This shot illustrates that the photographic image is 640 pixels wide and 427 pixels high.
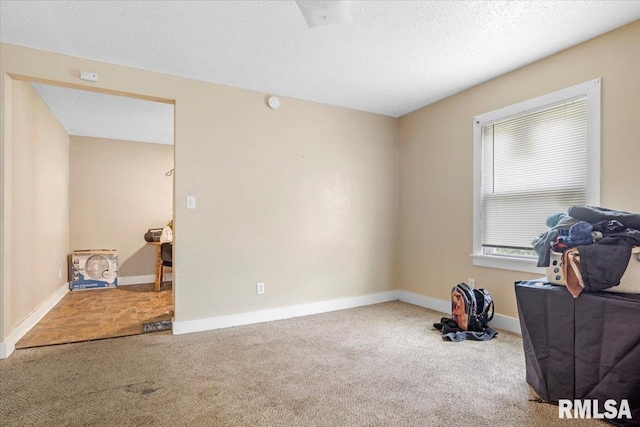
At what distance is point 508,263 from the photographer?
3.24 m

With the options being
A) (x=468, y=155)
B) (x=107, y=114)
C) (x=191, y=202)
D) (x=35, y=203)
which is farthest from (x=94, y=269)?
(x=468, y=155)

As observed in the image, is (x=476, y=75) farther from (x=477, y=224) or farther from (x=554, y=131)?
(x=477, y=224)

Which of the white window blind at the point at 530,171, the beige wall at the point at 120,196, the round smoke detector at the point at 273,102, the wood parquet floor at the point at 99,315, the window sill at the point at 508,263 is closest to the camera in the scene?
the white window blind at the point at 530,171

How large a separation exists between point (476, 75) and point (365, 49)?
1259 millimetres

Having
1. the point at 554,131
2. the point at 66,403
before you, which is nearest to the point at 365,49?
the point at 554,131

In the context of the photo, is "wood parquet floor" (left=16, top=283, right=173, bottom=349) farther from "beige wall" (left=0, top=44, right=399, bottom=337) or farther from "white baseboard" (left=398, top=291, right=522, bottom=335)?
"white baseboard" (left=398, top=291, right=522, bottom=335)

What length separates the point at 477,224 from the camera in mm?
3576

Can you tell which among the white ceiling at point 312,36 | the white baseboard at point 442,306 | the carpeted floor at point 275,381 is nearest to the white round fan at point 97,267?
the carpeted floor at point 275,381

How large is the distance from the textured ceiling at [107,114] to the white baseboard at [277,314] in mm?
Answer: 2550

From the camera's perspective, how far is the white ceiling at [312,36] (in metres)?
2.26

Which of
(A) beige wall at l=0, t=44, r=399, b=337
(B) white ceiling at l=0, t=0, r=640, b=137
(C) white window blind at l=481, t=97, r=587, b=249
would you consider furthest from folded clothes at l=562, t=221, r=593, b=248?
(A) beige wall at l=0, t=44, r=399, b=337

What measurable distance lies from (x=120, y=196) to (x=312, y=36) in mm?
4798

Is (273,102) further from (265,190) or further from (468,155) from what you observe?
(468,155)

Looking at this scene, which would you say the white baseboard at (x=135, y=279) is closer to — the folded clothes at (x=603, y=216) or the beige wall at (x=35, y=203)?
the beige wall at (x=35, y=203)
